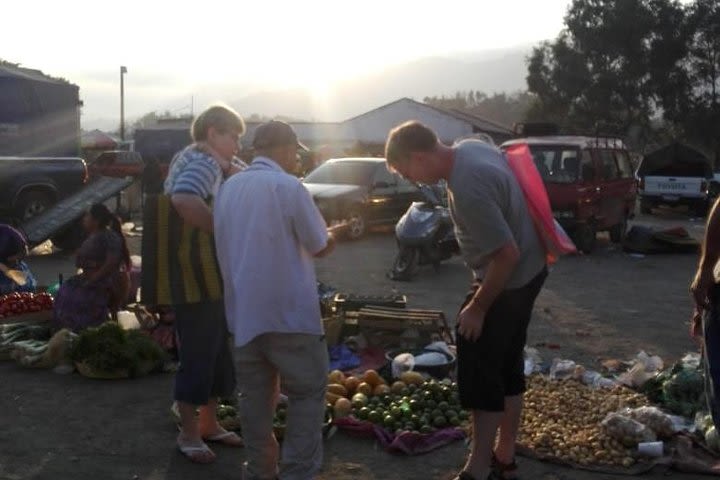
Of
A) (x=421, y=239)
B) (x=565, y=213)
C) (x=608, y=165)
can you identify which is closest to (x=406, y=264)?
(x=421, y=239)

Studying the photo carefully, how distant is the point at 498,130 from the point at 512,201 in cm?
4705

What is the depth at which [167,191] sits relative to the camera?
5.09 m

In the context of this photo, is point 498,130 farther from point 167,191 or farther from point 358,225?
point 167,191

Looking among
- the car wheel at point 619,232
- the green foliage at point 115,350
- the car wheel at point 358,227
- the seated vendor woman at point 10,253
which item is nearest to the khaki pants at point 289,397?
the green foliage at point 115,350

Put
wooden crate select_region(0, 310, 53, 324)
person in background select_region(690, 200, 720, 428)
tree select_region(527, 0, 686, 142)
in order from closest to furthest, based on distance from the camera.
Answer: person in background select_region(690, 200, 720, 428) < wooden crate select_region(0, 310, 53, 324) < tree select_region(527, 0, 686, 142)

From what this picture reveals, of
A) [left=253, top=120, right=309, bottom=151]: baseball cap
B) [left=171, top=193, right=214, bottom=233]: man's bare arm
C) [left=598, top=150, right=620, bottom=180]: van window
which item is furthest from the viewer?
[left=598, top=150, right=620, bottom=180]: van window

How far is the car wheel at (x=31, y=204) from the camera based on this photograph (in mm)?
15781

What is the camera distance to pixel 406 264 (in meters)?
13.4

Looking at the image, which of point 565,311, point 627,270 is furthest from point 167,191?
point 627,270

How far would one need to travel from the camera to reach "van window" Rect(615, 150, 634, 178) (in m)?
18.5

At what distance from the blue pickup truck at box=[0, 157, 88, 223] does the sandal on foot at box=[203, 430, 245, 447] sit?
10772 mm

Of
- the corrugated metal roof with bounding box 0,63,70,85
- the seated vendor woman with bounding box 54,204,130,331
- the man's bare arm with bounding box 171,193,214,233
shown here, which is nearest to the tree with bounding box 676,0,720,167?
the corrugated metal roof with bounding box 0,63,70,85

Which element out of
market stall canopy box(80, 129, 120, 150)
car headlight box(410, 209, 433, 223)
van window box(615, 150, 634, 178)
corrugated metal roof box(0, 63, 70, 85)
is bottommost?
market stall canopy box(80, 129, 120, 150)

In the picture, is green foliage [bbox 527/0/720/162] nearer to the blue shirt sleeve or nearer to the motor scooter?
the motor scooter
